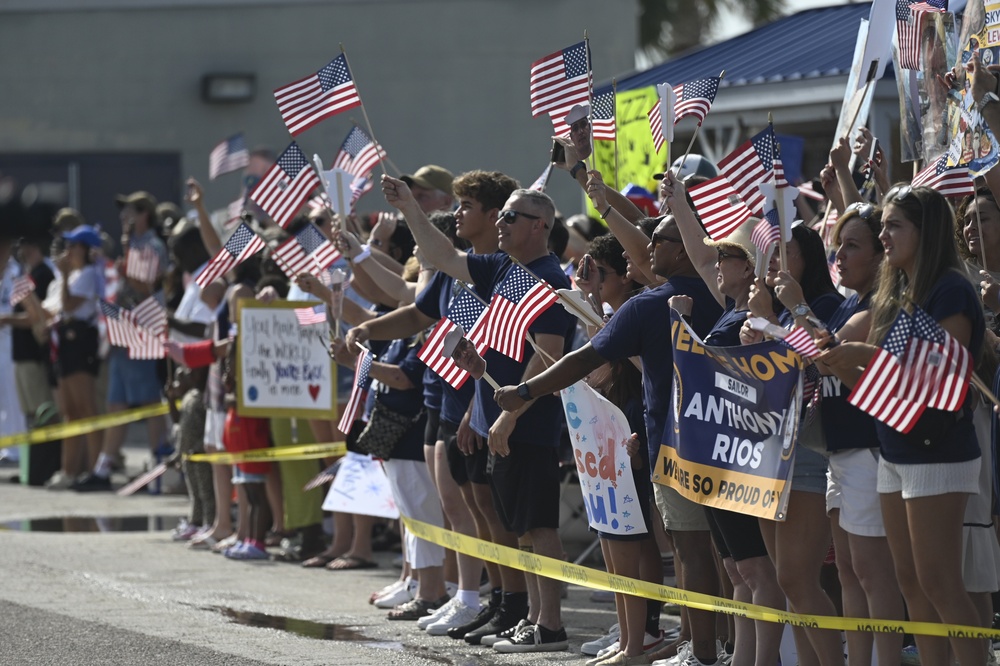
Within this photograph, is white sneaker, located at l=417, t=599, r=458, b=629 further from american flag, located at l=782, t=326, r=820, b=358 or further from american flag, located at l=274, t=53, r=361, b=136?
american flag, located at l=782, t=326, r=820, b=358

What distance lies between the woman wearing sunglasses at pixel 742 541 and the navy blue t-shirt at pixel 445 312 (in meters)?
1.89

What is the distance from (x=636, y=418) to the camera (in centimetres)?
771

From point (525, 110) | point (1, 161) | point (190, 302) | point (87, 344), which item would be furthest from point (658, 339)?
point (1, 161)

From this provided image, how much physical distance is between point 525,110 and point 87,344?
8.82 meters

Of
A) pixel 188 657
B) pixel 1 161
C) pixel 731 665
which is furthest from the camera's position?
pixel 1 161

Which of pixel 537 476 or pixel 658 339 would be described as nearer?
pixel 658 339

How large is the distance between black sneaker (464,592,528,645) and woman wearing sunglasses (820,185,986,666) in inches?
111

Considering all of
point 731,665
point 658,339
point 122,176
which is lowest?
point 731,665

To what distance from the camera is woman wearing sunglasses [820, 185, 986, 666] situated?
575 centimetres

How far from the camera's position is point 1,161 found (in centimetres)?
2262

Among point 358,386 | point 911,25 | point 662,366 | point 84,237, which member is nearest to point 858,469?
point 662,366

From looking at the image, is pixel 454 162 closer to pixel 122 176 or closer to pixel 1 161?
pixel 122 176

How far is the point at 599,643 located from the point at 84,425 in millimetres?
8581

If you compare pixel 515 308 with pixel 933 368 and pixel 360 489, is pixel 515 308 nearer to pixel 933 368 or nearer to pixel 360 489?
pixel 933 368
